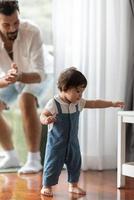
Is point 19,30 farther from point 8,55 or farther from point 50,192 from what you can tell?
point 50,192

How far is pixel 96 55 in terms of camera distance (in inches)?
133

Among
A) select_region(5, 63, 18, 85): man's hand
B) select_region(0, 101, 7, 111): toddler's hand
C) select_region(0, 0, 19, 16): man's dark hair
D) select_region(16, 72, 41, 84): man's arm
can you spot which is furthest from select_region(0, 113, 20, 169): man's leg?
select_region(0, 0, 19, 16): man's dark hair

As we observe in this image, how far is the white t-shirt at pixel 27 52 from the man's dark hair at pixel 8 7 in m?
0.15

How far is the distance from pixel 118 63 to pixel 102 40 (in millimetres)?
208

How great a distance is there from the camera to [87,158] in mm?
3412

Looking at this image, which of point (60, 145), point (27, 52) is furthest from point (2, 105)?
point (60, 145)

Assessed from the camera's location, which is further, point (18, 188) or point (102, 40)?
point (102, 40)

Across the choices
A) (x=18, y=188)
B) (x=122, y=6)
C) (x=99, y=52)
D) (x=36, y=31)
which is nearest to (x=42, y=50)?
(x=36, y=31)

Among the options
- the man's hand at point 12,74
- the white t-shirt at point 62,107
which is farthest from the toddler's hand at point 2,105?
the white t-shirt at point 62,107

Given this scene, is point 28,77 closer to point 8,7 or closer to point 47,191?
point 8,7

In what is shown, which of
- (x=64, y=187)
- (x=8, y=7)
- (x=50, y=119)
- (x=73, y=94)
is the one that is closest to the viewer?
(x=50, y=119)

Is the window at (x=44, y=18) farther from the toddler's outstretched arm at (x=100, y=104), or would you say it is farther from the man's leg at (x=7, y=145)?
the toddler's outstretched arm at (x=100, y=104)

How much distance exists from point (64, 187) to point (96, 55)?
102 cm

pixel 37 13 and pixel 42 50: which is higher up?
pixel 37 13
